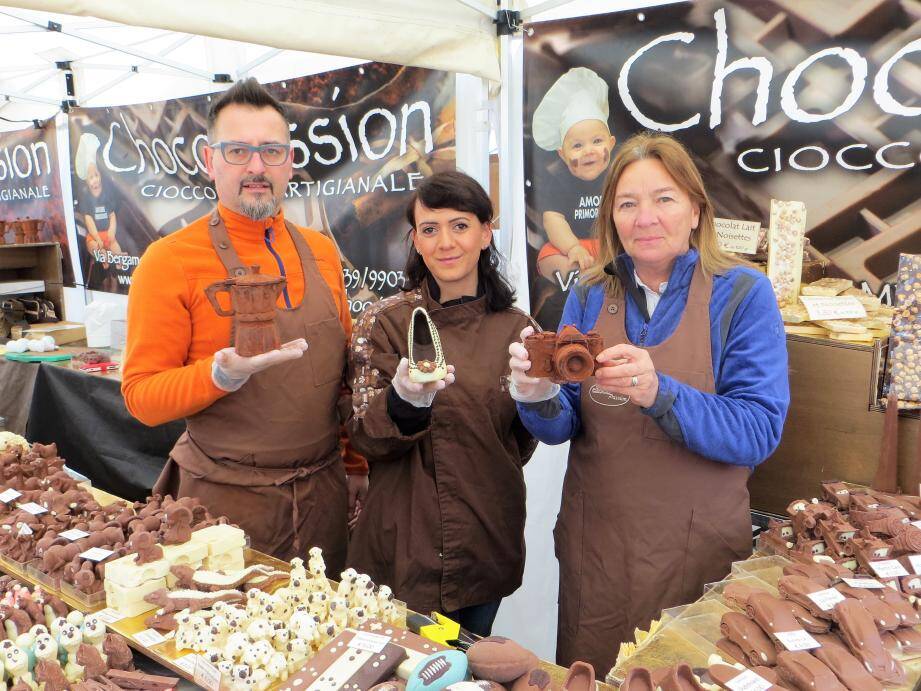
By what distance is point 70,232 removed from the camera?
6.81m

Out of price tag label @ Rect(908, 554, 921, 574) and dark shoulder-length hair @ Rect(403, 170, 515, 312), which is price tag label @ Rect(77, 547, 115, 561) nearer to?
dark shoulder-length hair @ Rect(403, 170, 515, 312)

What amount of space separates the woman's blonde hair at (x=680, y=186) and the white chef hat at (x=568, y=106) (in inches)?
49.3

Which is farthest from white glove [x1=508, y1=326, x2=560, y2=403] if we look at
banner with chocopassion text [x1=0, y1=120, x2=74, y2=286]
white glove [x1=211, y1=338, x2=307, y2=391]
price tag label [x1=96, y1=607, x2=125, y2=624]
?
banner with chocopassion text [x1=0, y1=120, x2=74, y2=286]

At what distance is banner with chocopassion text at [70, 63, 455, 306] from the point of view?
381 centimetres

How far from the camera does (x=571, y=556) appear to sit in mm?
2158

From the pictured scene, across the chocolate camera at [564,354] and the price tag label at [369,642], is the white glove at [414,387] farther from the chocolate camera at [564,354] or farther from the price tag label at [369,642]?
the price tag label at [369,642]

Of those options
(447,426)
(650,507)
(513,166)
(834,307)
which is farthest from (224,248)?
(834,307)

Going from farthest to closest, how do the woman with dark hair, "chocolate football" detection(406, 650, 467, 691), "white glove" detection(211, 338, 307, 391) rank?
the woman with dark hair
"white glove" detection(211, 338, 307, 391)
"chocolate football" detection(406, 650, 467, 691)

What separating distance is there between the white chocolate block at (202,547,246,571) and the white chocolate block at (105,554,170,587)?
0.36 feet

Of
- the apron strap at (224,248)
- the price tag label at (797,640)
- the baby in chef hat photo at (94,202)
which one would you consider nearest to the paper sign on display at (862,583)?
the price tag label at (797,640)

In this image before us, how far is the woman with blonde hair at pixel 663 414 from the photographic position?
188 cm

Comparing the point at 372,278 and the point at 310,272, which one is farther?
the point at 372,278

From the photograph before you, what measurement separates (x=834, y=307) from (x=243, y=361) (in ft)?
6.71

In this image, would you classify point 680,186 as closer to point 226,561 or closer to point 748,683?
point 748,683
